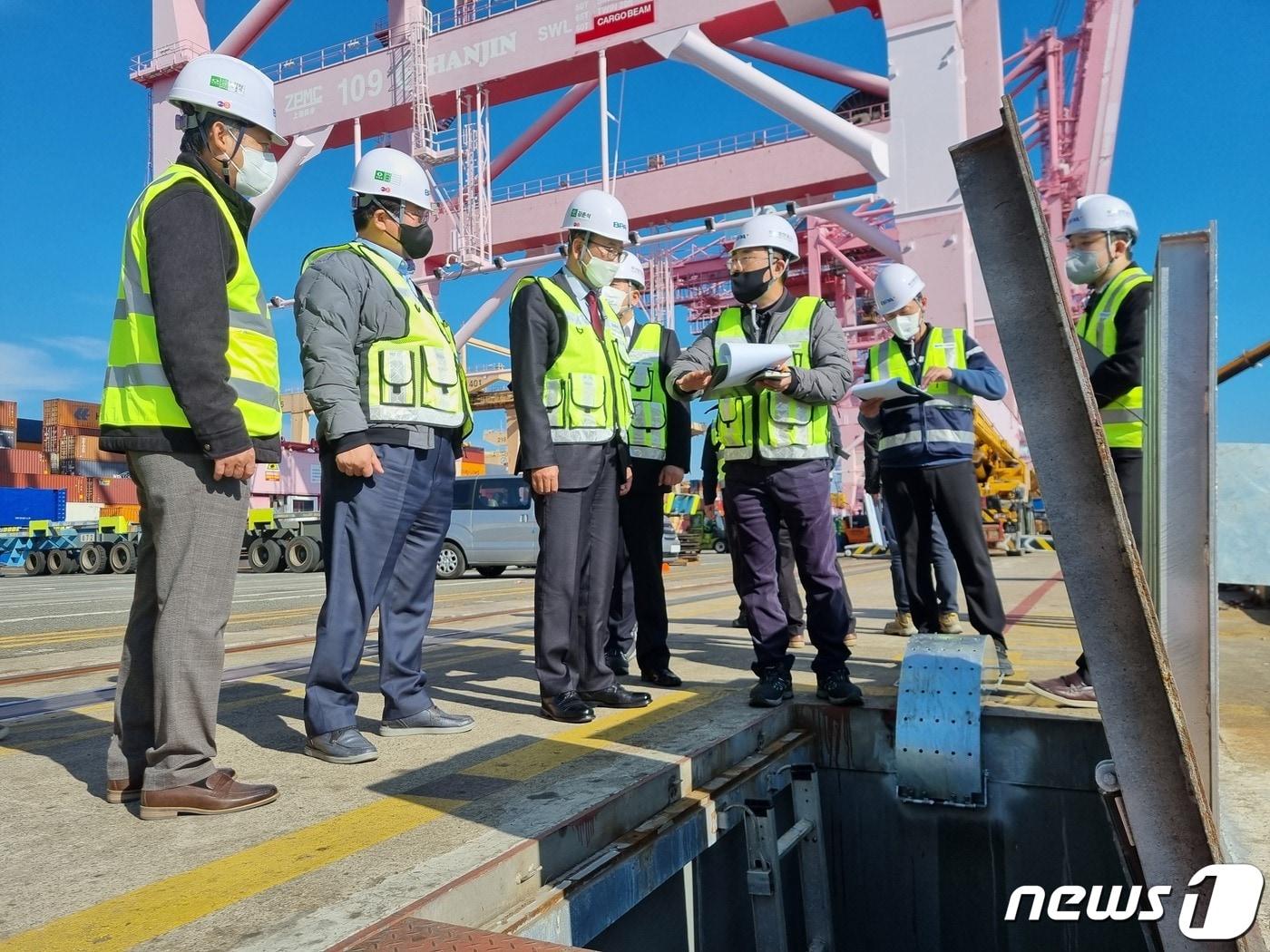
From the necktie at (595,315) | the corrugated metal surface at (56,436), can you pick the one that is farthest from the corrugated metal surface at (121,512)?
the necktie at (595,315)

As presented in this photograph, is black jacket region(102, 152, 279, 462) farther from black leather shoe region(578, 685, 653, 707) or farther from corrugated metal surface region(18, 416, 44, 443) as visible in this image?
corrugated metal surface region(18, 416, 44, 443)

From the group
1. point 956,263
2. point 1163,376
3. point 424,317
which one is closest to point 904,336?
point 424,317

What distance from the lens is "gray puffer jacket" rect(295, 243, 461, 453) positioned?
276 centimetres

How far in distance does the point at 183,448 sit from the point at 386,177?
1.25 meters

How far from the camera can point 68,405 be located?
130 ft

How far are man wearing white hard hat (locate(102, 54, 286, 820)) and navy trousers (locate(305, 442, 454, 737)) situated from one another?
0.45 meters

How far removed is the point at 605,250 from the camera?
3.58 m

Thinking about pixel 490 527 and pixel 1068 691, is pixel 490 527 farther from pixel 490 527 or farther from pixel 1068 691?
pixel 1068 691

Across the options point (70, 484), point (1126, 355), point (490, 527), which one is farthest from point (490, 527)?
point (70, 484)

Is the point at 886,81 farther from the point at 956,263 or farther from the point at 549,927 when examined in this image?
the point at 549,927

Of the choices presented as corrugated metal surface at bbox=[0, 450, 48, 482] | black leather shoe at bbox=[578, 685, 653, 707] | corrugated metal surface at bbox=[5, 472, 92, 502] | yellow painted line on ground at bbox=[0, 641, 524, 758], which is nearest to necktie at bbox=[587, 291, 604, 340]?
black leather shoe at bbox=[578, 685, 653, 707]

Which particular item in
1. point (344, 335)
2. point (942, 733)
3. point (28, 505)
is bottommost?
point (942, 733)

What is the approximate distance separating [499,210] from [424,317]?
64.6 feet

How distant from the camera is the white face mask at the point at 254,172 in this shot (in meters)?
2.48
